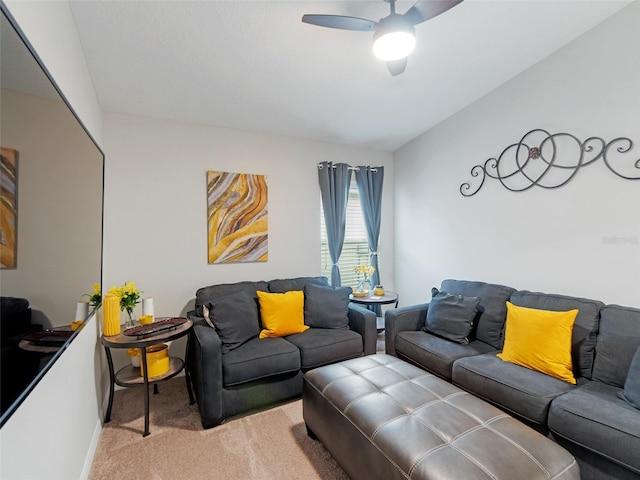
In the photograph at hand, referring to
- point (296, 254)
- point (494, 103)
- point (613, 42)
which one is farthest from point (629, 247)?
point (296, 254)

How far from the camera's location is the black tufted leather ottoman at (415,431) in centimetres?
125

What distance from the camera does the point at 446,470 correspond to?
1220mm

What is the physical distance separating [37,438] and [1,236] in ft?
2.80

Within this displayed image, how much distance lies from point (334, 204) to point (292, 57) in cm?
184

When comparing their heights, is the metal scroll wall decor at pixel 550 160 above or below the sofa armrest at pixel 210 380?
above

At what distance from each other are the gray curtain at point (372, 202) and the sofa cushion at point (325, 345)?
4.65ft

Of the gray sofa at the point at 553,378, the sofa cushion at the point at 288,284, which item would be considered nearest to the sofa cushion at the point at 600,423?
the gray sofa at the point at 553,378

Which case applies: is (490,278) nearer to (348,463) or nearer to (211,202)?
(348,463)

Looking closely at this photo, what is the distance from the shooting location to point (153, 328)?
2314 mm

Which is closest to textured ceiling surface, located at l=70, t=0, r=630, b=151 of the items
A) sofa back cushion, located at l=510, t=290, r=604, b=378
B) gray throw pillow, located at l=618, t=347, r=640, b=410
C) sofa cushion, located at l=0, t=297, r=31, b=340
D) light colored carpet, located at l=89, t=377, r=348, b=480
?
sofa cushion, located at l=0, t=297, r=31, b=340

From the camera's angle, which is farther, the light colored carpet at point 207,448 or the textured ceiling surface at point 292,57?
the textured ceiling surface at point 292,57

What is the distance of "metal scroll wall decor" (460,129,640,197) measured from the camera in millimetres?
A: 2210

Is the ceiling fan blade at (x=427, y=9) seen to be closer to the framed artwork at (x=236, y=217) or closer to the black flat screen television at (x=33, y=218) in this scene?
the black flat screen television at (x=33, y=218)

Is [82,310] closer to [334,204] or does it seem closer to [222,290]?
[222,290]
